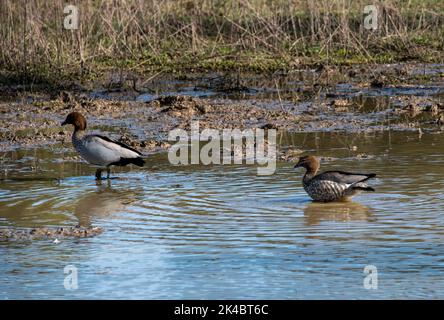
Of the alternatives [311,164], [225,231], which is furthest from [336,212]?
[225,231]

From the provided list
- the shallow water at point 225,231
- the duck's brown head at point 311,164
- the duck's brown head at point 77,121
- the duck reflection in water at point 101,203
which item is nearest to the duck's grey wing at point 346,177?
the shallow water at point 225,231

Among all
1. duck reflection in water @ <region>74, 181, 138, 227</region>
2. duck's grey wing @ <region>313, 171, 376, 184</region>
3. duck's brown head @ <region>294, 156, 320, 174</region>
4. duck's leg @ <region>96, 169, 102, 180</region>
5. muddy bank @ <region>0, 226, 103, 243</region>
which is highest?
duck's brown head @ <region>294, 156, 320, 174</region>

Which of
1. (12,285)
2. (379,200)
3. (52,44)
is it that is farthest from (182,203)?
(52,44)

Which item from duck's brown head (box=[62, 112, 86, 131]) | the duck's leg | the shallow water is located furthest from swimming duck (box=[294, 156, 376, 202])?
duck's brown head (box=[62, 112, 86, 131])

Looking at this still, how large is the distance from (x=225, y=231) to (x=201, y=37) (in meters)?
10.6

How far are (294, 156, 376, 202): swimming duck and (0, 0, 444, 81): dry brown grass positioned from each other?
7.30m

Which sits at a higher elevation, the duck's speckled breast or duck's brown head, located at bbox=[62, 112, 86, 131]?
duck's brown head, located at bbox=[62, 112, 86, 131]

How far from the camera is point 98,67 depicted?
1817 cm

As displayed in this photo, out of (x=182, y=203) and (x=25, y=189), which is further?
(x=25, y=189)

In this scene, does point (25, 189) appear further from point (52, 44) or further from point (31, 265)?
point (52, 44)

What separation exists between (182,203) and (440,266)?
3164 millimetres

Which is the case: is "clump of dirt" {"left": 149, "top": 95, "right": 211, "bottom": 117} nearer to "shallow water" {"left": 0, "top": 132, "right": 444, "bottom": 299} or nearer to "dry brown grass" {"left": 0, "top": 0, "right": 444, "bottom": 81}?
"dry brown grass" {"left": 0, "top": 0, "right": 444, "bottom": 81}

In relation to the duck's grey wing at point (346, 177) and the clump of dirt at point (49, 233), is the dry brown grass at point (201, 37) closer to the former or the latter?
the duck's grey wing at point (346, 177)

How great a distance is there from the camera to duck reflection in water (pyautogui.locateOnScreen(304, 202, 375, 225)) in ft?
31.3
